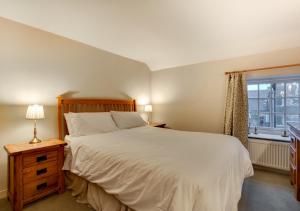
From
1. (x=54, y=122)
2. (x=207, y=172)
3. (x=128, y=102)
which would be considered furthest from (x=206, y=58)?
(x=54, y=122)

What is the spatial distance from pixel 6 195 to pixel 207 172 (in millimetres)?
2516

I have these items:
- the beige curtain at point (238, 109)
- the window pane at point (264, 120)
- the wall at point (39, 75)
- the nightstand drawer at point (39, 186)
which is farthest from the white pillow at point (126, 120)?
the window pane at point (264, 120)

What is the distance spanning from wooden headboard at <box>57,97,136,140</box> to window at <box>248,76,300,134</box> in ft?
8.57

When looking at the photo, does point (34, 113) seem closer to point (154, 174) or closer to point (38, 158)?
point (38, 158)

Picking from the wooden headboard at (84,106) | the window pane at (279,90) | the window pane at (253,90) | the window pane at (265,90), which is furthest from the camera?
the window pane at (253,90)

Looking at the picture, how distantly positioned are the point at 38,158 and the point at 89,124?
0.77 m

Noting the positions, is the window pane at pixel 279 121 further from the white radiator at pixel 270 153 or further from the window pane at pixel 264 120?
the white radiator at pixel 270 153

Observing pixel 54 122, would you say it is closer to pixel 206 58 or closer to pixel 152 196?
pixel 152 196

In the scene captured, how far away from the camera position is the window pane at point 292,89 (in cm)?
310

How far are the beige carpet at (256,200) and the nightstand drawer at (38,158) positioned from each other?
475 millimetres

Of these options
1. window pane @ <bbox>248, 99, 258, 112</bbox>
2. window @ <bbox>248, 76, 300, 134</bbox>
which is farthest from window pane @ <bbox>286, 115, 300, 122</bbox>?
window pane @ <bbox>248, 99, 258, 112</bbox>

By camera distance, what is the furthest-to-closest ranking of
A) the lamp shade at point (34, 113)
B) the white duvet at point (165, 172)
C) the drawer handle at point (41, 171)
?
the lamp shade at point (34, 113), the drawer handle at point (41, 171), the white duvet at point (165, 172)

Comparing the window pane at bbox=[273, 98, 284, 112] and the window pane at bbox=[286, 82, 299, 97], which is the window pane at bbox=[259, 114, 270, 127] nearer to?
the window pane at bbox=[273, 98, 284, 112]

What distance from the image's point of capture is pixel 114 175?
1.59 meters
